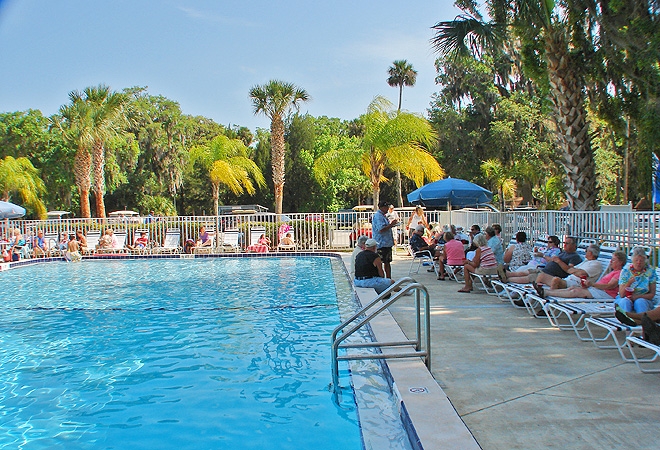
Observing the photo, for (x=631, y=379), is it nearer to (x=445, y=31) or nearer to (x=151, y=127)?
(x=445, y=31)

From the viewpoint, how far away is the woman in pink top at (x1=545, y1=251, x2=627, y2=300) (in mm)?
6551

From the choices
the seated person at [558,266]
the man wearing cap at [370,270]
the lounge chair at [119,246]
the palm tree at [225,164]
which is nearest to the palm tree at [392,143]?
the lounge chair at [119,246]

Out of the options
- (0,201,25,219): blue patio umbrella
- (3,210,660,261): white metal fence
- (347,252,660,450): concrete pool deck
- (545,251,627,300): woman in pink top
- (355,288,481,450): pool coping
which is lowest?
(347,252,660,450): concrete pool deck

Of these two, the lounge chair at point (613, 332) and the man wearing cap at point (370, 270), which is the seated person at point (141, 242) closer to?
the man wearing cap at point (370, 270)

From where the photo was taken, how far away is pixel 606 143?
34.8 metres

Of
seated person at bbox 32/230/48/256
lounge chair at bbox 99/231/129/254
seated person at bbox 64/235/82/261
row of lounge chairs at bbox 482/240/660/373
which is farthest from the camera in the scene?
lounge chair at bbox 99/231/129/254

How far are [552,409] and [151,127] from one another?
39547 millimetres

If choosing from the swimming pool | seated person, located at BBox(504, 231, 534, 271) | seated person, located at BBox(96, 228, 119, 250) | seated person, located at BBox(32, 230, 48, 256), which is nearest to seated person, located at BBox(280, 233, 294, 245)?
seated person, located at BBox(96, 228, 119, 250)

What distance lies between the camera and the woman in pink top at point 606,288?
6.55 m

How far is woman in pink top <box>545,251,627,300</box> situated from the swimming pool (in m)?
2.97

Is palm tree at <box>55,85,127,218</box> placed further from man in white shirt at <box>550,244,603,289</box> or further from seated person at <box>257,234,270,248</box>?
man in white shirt at <box>550,244,603,289</box>

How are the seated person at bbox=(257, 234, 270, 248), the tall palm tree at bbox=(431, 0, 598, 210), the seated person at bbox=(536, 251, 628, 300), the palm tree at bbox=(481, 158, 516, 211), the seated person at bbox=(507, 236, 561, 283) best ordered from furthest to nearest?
the palm tree at bbox=(481, 158, 516, 211) < the seated person at bbox=(257, 234, 270, 248) < the tall palm tree at bbox=(431, 0, 598, 210) < the seated person at bbox=(507, 236, 561, 283) < the seated person at bbox=(536, 251, 628, 300)

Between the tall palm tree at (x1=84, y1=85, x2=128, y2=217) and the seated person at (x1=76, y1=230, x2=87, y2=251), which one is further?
the tall palm tree at (x1=84, y1=85, x2=128, y2=217)

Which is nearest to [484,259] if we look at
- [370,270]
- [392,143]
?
Result: [370,270]
